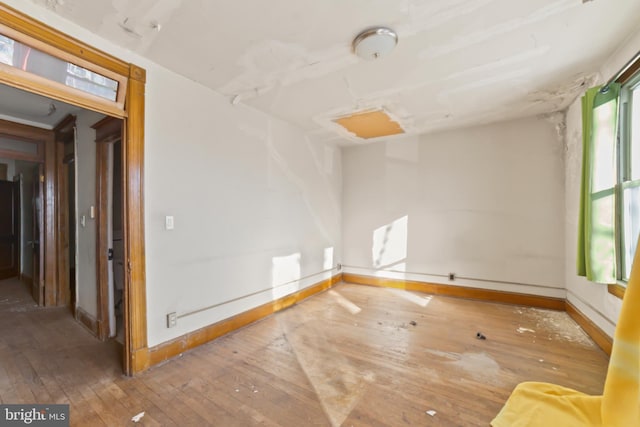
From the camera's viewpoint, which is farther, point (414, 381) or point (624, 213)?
point (624, 213)

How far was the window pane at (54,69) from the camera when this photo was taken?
153 centimetres

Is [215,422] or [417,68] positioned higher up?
[417,68]

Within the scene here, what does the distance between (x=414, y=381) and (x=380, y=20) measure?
251 centimetres

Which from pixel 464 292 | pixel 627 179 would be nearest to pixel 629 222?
pixel 627 179

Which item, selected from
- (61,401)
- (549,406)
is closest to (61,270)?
(61,401)

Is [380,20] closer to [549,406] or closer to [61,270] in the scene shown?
[549,406]

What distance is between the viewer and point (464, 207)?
13.0 ft

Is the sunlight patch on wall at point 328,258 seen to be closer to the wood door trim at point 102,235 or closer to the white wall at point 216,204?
the white wall at point 216,204

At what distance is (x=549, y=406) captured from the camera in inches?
54.6

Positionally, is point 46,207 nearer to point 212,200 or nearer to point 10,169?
point 212,200

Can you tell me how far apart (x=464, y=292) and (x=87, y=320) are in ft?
15.5

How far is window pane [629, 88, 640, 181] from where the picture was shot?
6.77 feet

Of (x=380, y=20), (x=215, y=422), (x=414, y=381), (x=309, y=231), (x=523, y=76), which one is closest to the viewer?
(x=215, y=422)

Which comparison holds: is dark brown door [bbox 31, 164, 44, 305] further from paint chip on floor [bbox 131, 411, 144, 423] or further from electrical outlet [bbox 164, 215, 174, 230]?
paint chip on floor [bbox 131, 411, 144, 423]
